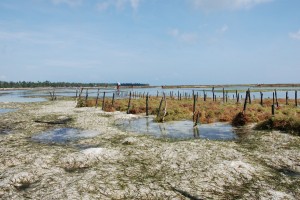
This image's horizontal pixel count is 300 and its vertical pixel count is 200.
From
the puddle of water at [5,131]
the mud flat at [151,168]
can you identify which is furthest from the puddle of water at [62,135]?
the puddle of water at [5,131]

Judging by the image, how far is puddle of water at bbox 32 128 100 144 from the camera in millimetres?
23453

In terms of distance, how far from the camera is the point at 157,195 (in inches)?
487

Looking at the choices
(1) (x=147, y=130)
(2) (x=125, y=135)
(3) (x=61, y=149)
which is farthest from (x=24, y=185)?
(1) (x=147, y=130)

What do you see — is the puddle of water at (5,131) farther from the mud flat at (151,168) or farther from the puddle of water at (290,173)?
the puddle of water at (290,173)

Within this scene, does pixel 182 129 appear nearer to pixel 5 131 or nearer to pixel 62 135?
pixel 62 135

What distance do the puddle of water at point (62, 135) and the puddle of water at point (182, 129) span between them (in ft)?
14.5

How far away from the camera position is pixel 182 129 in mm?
28969

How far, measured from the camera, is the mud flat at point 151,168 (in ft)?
41.7

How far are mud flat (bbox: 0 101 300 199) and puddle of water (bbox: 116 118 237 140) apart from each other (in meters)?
2.36

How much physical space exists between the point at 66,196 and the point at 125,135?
13001 millimetres

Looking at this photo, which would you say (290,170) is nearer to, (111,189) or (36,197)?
(111,189)

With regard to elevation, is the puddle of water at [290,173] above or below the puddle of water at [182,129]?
below

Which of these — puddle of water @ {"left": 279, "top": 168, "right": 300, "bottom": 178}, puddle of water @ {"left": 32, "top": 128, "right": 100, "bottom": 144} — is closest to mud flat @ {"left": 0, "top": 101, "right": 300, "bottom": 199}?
puddle of water @ {"left": 279, "top": 168, "right": 300, "bottom": 178}

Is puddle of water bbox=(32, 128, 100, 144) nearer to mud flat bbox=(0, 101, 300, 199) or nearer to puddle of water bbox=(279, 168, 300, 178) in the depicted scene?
mud flat bbox=(0, 101, 300, 199)
